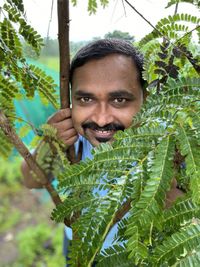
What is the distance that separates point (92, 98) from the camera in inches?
65.8

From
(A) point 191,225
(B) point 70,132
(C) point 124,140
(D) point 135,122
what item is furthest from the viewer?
(B) point 70,132

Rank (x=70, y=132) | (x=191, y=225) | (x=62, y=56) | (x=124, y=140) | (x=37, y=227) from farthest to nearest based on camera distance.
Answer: (x=37, y=227)
(x=70, y=132)
(x=62, y=56)
(x=124, y=140)
(x=191, y=225)

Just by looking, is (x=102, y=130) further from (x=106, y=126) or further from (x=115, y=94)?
(x=115, y=94)

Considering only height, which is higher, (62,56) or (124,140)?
(62,56)

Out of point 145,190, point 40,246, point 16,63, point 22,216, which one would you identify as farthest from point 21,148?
point 22,216

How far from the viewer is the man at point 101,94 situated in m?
1.63

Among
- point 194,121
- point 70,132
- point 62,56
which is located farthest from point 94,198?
point 70,132

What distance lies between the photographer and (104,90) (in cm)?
163

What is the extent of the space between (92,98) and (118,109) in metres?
0.11

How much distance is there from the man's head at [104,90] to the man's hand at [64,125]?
3 centimetres

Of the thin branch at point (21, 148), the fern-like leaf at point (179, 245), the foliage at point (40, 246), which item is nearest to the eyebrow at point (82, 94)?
the thin branch at point (21, 148)

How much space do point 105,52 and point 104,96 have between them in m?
Answer: 0.18

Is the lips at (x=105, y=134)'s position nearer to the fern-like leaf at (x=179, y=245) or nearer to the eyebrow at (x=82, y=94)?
the eyebrow at (x=82, y=94)

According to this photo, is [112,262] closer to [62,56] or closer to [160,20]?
[62,56]
